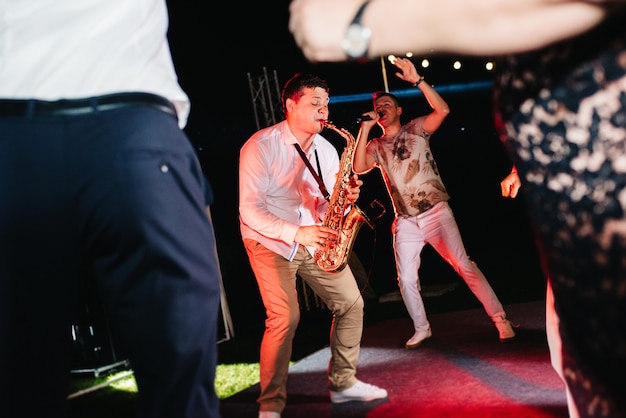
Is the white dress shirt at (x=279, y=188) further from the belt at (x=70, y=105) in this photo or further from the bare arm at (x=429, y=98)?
the belt at (x=70, y=105)

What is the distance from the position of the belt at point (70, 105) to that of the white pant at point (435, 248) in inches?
187

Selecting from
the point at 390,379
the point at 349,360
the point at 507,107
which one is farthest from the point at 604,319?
the point at 390,379

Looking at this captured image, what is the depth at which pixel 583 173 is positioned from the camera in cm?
79

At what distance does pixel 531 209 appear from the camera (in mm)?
899

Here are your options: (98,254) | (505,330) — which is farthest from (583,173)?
(505,330)

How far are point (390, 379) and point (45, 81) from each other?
4.08 m

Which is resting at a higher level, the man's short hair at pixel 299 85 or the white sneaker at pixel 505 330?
the man's short hair at pixel 299 85

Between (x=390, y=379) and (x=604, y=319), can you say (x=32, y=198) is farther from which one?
(x=390, y=379)

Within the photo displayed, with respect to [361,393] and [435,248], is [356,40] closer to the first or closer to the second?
[361,393]

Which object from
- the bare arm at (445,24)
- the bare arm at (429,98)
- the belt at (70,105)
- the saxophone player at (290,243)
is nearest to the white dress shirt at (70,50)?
the belt at (70,105)

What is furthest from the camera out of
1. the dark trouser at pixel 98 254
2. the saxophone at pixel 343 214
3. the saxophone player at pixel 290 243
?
the saxophone at pixel 343 214

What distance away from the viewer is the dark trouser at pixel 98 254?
3.89 feet

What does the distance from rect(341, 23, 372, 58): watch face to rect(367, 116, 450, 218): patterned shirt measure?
Answer: 4.99 meters

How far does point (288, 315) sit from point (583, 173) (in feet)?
11.4
